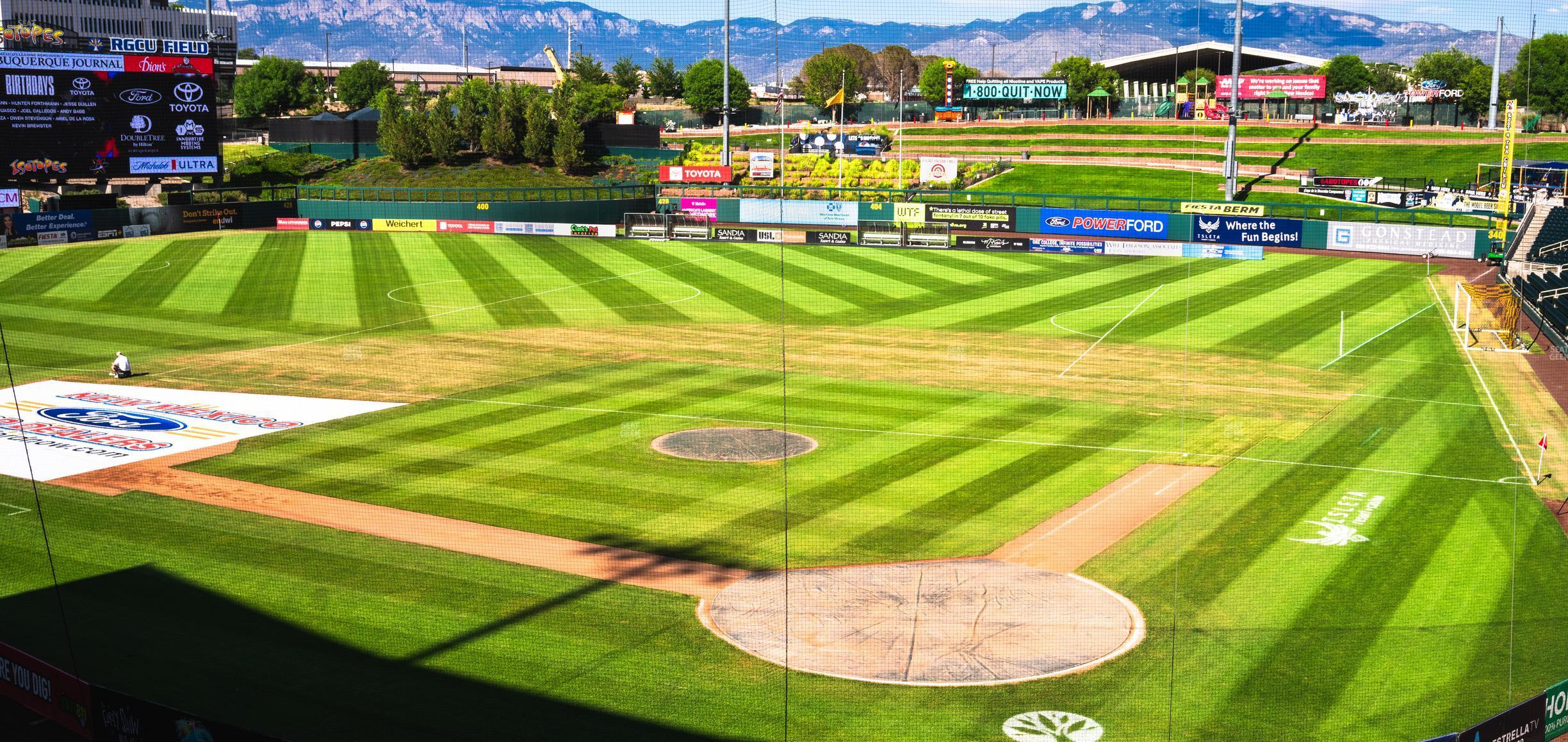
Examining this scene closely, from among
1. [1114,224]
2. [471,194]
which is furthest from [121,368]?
[471,194]

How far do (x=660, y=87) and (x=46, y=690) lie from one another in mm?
126983

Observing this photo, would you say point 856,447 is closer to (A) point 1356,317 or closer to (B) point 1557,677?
(B) point 1557,677

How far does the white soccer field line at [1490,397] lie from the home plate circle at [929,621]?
36.3ft

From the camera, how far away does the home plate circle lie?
14.7m

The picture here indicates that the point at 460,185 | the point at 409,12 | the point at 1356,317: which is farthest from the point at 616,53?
the point at 460,185

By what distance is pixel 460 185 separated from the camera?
7881cm

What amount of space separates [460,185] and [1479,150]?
62.1 m

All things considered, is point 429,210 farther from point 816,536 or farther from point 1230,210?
point 816,536

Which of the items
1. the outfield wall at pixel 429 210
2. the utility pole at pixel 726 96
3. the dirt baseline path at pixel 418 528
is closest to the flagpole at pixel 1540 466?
the dirt baseline path at pixel 418 528

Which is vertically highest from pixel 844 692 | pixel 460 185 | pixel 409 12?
pixel 409 12

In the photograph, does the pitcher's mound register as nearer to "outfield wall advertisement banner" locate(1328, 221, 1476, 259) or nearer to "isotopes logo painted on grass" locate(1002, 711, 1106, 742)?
"isotopes logo painted on grass" locate(1002, 711, 1106, 742)

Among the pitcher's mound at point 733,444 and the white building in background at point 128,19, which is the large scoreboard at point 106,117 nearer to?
the white building in background at point 128,19

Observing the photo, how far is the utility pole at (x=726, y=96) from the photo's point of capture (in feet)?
74.8

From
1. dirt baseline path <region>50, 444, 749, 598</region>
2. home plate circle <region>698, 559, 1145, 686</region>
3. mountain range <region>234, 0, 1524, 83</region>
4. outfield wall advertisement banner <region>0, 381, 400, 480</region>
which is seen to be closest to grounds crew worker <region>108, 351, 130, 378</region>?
outfield wall advertisement banner <region>0, 381, 400, 480</region>
